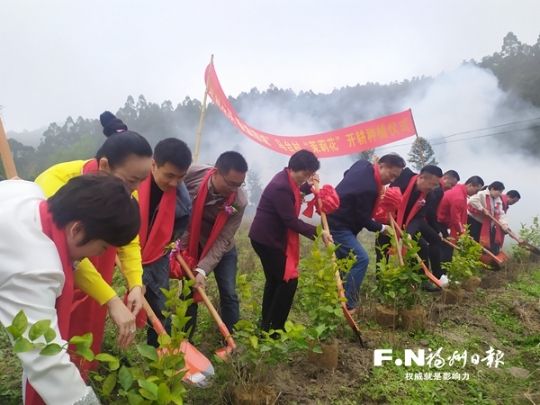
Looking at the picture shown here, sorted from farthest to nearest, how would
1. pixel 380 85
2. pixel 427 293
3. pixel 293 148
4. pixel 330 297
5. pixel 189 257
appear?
pixel 380 85
pixel 293 148
pixel 427 293
pixel 189 257
pixel 330 297

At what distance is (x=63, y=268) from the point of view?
1.33m

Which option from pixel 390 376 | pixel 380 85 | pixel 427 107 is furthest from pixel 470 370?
pixel 380 85

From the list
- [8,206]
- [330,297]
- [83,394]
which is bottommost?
[330,297]

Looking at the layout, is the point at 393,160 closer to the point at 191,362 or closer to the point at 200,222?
the point at 200,222

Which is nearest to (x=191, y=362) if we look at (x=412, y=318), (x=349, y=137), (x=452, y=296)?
(x=412, y=318)

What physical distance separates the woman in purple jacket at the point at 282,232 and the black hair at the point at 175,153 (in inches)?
39.4

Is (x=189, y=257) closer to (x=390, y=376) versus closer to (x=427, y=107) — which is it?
(x=390, y=376)

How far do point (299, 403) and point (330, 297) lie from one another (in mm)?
666

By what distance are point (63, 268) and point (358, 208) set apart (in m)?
3.11

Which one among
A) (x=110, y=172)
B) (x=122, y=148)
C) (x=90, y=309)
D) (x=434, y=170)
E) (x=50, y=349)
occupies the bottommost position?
(x=90, y=309)

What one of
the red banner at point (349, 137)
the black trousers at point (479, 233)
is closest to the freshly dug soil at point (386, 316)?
the black trousers at point (479, 233)

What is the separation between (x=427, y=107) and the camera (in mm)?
41469

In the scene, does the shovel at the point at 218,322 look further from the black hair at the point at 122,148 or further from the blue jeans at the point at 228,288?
the black hair at the point at 122,148

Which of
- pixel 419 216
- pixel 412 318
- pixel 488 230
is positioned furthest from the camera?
pixel 488 230
